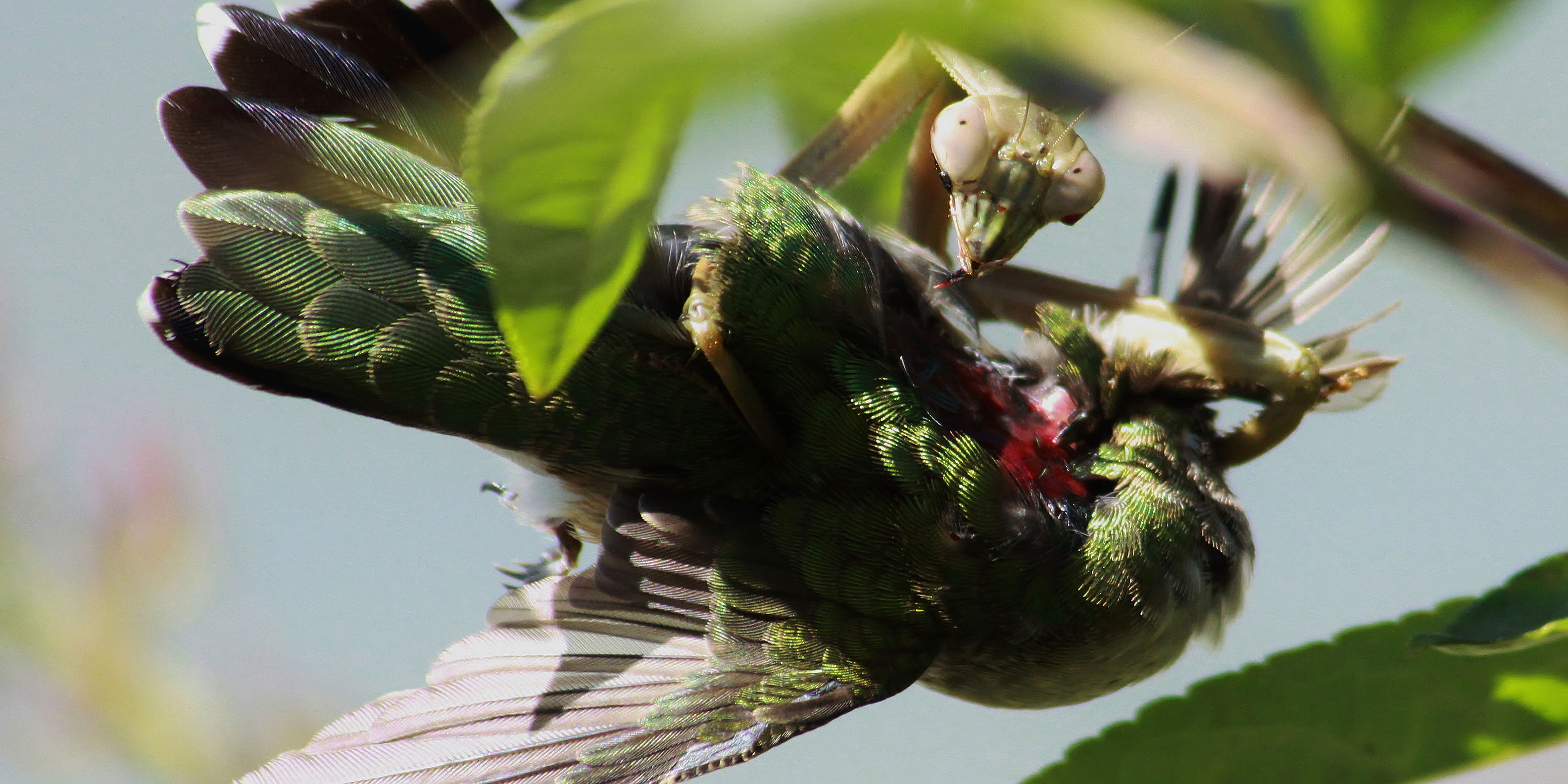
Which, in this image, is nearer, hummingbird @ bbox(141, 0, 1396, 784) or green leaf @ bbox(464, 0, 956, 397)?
green leaf @ bbox(464, 0, 956, 397)

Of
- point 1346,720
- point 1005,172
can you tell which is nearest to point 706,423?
point 1005,172

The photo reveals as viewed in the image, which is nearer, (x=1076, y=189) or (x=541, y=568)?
(x=1076, y=189)

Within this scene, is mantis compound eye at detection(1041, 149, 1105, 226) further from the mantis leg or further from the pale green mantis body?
the mantis leg

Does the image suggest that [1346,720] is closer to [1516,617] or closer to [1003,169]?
[1516,617]

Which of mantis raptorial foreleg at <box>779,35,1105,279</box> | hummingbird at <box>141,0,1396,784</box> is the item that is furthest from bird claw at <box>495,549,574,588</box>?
mantis raptorial foreleg at <box>779,35,1105,279</box>

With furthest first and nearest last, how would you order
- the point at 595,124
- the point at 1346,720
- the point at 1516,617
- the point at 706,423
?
the point at 706,423 < the point at 1346,720 < the point at 1516,617 < the point at 595,124

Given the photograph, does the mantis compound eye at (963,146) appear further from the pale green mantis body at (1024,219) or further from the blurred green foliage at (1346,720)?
the blurred green foliage at (1346,720)

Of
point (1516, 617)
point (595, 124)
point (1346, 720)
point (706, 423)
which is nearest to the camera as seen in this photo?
point (595, 124)

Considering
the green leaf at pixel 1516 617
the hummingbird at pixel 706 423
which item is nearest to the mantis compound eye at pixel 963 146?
the hummingbird at pixel 706 423
